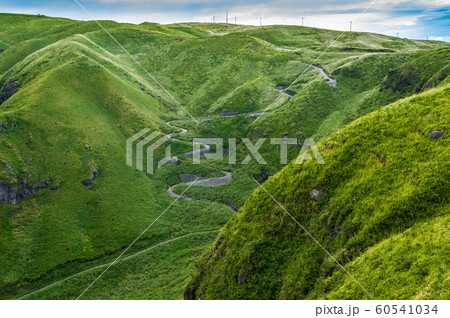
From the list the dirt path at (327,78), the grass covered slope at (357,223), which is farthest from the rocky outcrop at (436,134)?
the dirt path at (327,78)

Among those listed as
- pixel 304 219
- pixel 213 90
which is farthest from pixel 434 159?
pixel 213 90

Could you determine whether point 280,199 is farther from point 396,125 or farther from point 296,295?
point 396,125

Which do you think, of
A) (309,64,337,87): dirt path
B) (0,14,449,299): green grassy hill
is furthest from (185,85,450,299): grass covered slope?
(309,64,337,87): dirt path

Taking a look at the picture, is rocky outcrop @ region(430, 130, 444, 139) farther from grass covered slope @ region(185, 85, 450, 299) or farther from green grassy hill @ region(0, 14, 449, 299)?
green grassy hill @ region(0, 14, 449, 299)

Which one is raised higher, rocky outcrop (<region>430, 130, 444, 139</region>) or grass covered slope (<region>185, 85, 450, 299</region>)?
rocky outcrop (<region>430, 130, 444, 139</region>)

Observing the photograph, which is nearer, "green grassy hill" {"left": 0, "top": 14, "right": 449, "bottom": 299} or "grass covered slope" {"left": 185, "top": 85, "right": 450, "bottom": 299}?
"grass covered slope" {"left": 185, "top": 85, "right": 450, "bottom": 299}

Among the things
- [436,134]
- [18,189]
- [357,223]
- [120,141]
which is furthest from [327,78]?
[357,223]


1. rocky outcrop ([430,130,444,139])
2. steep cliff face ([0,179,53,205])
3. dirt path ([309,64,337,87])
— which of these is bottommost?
steep cliff face ([0,179,53,205])
